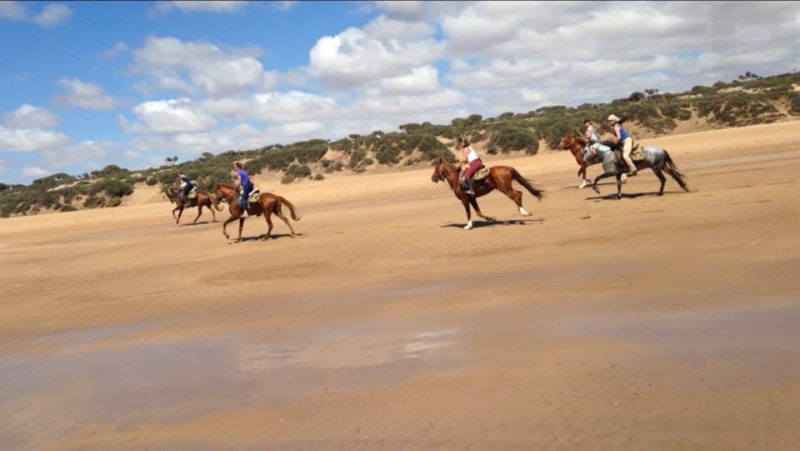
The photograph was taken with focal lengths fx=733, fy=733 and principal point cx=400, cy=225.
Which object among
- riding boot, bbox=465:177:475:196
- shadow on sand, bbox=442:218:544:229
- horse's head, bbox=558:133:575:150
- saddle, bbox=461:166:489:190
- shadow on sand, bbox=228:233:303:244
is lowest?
shadow on sand, bbox=442:218:544:229

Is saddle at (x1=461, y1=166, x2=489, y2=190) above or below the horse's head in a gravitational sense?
below

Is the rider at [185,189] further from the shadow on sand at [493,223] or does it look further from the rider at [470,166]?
the rider at [470,166]

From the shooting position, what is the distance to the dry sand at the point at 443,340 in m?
4.73

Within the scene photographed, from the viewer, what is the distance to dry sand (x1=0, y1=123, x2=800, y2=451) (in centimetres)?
473

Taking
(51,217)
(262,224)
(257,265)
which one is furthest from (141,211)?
(257,265)

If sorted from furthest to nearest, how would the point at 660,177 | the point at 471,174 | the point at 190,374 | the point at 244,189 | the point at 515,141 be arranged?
the point at 515,141 < the point at 244,189 < the point at 660,177 < the point at 471,174 < the point at 190,374

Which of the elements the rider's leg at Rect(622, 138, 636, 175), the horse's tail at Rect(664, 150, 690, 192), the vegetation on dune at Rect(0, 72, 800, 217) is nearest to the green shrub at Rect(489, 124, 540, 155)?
the vegetation on dune at Rect(0, 72, 800, 217)

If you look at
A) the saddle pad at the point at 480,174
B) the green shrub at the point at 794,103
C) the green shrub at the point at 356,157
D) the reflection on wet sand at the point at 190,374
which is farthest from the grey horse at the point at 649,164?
the green shrub at the point at 794,103

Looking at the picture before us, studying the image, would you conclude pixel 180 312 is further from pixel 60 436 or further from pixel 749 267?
pixel 749 267

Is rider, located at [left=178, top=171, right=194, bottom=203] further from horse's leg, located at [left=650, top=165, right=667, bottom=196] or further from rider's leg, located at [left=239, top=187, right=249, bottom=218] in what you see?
horse's leg, located at [left=650, top=165, right=667, bottom=196]

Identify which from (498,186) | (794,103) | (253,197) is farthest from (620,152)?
(794,103)

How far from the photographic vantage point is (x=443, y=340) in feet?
22.5

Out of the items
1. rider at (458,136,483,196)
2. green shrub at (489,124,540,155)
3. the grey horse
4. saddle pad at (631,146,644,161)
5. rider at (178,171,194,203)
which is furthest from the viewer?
green shrub at (489,124,540,155)

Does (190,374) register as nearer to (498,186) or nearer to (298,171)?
(498,186)
